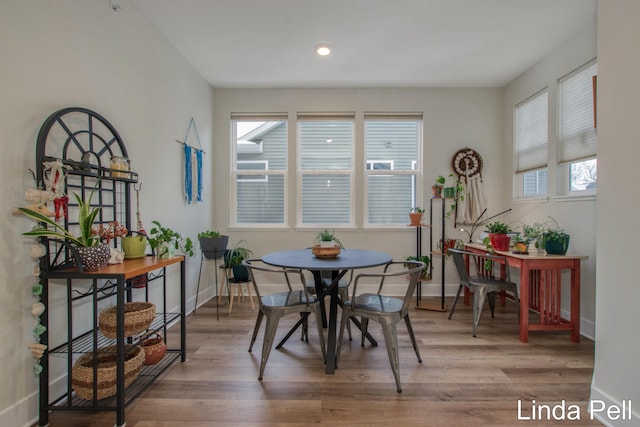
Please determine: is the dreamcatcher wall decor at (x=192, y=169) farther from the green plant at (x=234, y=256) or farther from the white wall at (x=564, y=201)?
the white wall at (x=564, y=201)

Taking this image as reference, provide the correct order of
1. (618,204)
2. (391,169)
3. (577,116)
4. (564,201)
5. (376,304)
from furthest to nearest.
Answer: (391,169)
(564,201)
(577,116)
(376,304)
(618,204)

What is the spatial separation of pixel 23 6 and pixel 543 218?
4392 mm

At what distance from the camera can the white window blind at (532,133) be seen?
342 cm

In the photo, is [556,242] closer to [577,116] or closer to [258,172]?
[577,116]

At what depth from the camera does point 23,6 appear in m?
1.61

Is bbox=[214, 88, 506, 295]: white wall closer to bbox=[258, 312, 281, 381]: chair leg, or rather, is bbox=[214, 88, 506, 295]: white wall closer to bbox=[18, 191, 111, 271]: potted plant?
bbox=[258, 312, 281, 381]: chair leg

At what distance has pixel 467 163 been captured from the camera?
411 centimetres

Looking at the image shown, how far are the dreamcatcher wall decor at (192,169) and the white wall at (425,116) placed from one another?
658 mm

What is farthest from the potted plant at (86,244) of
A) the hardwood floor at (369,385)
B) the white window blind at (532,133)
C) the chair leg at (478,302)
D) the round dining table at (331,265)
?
the white window blind at (532,133)

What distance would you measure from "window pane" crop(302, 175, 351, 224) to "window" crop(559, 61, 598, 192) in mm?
2366

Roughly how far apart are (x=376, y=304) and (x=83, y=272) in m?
1.74

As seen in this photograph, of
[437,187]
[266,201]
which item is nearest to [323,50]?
[266,201]

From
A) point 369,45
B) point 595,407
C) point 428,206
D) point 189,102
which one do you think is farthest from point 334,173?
point 595,407

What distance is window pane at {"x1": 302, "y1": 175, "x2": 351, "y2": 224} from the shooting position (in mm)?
4273
